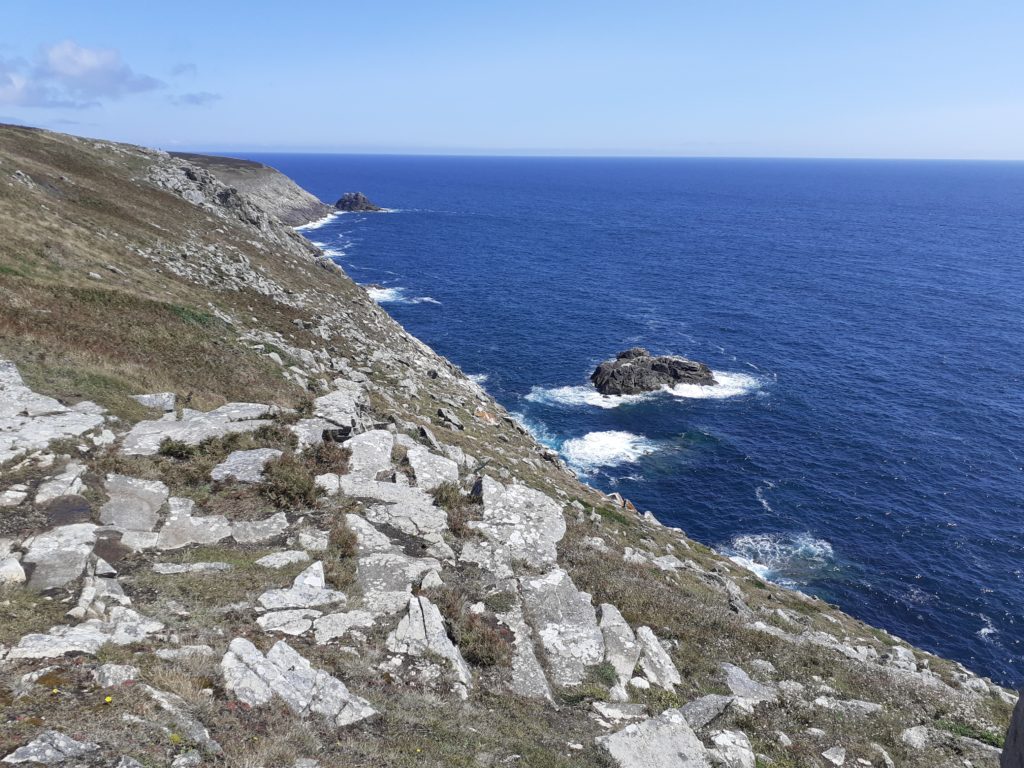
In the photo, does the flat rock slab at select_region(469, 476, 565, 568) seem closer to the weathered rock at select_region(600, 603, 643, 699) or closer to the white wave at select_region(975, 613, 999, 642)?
the weathered rock at select_region(600, 603, 643, 699)

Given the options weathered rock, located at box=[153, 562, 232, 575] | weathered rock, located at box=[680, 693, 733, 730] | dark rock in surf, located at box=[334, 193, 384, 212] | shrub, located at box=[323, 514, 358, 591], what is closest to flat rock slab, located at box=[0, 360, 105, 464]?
weathered rock, located at box=[153, 562, 232, 575]

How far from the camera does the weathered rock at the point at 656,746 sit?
35.5ft

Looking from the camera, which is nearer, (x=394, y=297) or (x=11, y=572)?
(x=11, y=572)

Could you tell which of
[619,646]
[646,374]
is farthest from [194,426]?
[646,374]

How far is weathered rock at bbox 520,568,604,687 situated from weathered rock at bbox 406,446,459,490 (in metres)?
5.40

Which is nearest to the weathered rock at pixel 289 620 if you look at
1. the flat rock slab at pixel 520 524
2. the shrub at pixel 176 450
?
the flat rock slab at pixel 520 524

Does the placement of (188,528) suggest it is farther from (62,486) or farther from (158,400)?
(158,400)

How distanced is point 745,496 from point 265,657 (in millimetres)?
44745

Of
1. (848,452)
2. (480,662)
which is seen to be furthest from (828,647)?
(848,452)

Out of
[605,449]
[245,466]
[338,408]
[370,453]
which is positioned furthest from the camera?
[605,449]

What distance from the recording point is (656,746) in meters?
11.2

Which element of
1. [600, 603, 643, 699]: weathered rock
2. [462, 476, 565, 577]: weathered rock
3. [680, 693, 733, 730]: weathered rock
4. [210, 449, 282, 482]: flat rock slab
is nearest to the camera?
[680, 693, 733, 730]: weathered rock

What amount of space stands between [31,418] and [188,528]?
6.65 meters

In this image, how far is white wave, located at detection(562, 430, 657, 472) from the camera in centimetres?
5297
